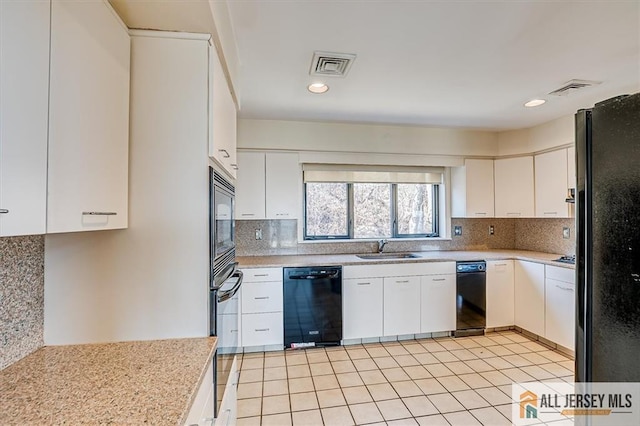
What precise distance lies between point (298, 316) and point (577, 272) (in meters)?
2.55

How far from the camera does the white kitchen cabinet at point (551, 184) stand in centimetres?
337

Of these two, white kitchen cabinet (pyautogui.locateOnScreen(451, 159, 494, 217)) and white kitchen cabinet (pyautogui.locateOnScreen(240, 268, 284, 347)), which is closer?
white kitchen cabinet (pyautogui.locateOnScreen(240, 268, 284, 347))

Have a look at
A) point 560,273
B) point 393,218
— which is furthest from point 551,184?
point 393,218

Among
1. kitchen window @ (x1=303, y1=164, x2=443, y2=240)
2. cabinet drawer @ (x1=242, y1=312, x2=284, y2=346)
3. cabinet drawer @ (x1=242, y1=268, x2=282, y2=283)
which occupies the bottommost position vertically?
cabinet drawer @ (x1=242, y1=312, x2=284, y2=346)

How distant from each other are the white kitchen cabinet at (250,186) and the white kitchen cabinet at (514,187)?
2915mm

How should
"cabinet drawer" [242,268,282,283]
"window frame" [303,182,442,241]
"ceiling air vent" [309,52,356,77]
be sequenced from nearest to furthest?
"ceiling air vent" [309,52,356,77], "cabinet drawer" [242,268,282,283], "window frame" [303,182,442,241]

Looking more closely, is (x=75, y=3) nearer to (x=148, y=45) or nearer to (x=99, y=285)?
(x=148, y=45)

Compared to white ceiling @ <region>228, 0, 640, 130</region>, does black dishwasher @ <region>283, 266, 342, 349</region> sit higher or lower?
lower

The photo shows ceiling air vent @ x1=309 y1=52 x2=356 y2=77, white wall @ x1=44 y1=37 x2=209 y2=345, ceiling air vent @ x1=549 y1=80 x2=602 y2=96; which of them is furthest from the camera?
ceiling air vent @ x1=549 y1=80 x2=602 y2=96

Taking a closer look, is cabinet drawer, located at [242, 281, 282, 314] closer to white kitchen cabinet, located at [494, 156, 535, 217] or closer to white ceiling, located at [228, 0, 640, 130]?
white ceiling, located at [228, 0, 640, 130]

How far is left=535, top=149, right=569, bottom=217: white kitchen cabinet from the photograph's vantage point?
3.37 meters

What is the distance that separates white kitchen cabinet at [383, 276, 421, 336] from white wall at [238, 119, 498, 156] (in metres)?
1.56

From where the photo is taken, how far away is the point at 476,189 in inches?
156

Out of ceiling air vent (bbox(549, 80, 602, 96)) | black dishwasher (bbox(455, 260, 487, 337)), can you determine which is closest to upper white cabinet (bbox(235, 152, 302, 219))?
black dishwasher (bbox(455, 260, 487, 337))
